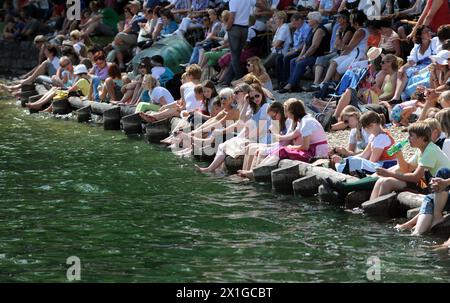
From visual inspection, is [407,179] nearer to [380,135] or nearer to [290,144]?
[380,135]

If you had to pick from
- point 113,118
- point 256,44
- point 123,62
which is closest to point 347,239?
point 113,118

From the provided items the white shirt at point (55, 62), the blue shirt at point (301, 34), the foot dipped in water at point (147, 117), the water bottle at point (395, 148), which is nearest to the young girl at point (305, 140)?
the water bottle at point (395, 148)

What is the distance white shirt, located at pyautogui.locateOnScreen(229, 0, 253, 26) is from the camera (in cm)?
2123

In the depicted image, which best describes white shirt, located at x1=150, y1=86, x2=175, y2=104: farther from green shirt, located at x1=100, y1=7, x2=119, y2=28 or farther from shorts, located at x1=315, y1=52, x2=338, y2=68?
green shirt, located at x1=100, y1=7, x2=119, y2=28

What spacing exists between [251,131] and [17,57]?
781 inches

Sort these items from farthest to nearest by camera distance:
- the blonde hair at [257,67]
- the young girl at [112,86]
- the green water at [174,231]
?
1. the young girl at [112,86]
2. the blonde hair at [257,67]
3. the green water at [174,231]

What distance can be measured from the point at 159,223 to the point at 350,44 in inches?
312

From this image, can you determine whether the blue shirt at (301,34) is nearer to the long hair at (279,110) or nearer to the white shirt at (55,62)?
the long hair at (279,110)

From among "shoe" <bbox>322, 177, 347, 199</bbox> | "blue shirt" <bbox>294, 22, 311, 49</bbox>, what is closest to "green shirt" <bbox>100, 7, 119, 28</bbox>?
"blue shirt" <bbox>294, 22, 311, 49</bbox>

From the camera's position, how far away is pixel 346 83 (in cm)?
1777

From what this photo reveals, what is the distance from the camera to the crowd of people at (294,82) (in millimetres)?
13156

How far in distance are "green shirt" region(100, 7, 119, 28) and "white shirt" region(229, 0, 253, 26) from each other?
1054 cm

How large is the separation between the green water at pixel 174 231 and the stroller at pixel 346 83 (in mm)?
2259

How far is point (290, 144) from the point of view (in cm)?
1491
